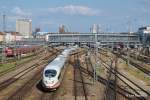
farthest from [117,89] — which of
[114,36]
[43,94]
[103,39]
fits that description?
[114,36]

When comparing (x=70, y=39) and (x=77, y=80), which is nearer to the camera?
(x=77, y=80)

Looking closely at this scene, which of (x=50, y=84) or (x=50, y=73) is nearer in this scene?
(x=50, y=84)

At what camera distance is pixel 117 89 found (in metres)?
39.2

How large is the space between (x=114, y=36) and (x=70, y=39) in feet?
61.5

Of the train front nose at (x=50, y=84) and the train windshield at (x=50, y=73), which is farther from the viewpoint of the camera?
the train windshield at (x=50, y=73)

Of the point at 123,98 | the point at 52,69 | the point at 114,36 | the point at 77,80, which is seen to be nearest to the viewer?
the point at 123,98

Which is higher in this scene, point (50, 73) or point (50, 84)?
point (50, 73)

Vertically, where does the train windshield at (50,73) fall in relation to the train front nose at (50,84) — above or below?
above

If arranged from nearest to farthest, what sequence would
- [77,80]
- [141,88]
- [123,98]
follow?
[123,98] < [141,88] < [77,80]

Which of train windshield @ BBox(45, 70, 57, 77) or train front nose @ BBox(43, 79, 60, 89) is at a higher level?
train windshield @ BBox(45, 70, 57, 77)

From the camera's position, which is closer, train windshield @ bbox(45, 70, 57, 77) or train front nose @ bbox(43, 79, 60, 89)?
train front nose @ bbox(43, 79, 60, 89)

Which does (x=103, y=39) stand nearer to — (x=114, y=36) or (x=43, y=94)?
(x=114, y=36)

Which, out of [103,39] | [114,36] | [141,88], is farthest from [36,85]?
[114,36]

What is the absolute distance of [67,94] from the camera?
3544cm
